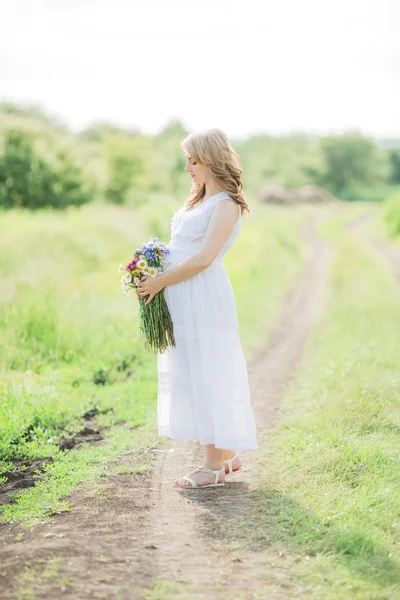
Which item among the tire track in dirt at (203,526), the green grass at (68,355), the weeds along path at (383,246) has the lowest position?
the tire track in dirt at (203,526)

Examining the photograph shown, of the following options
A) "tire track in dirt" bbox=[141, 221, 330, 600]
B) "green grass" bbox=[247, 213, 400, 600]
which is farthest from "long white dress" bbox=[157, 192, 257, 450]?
"green grass" bbox=[247, 213, 400, 600]

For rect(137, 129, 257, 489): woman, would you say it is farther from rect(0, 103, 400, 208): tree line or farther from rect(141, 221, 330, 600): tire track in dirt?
rect(0, 103, 400, 208): tree line

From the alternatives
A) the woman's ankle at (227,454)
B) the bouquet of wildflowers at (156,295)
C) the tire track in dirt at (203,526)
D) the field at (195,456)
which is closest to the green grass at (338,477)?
the field at (195,456)

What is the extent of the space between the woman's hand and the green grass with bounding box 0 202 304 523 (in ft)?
4.50

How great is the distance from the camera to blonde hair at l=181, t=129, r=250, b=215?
443 cm

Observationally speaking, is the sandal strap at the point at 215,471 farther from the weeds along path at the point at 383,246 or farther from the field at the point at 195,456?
the weeds along path at the point at 383,246

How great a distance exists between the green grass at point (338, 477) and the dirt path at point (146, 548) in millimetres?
178

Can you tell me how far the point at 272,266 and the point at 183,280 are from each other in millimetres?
13391

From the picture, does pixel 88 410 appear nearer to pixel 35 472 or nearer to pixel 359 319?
pixel 35 472

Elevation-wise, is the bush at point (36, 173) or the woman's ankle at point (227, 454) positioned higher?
the bush at point (36, 173)

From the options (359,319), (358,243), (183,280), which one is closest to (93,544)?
(183,280)

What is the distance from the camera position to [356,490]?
452 cm

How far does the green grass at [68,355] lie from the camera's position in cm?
545

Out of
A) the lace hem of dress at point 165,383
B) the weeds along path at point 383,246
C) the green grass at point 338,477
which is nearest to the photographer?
the green grass at point 338,477
